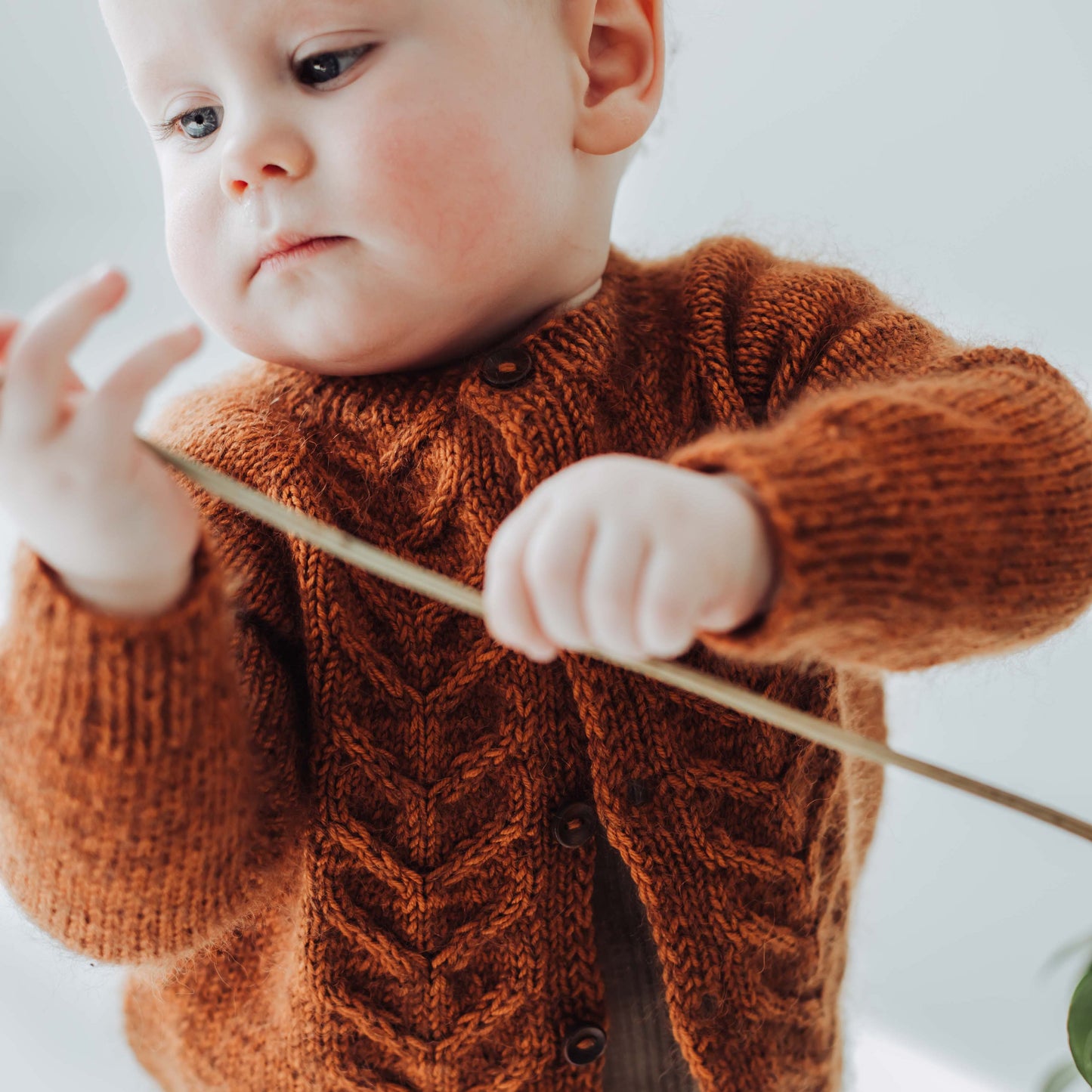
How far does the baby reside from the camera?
2.09ft

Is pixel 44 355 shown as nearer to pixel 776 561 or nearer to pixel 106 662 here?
pixel 106 662

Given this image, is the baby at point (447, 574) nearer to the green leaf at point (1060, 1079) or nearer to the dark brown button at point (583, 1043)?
the dark brown button at point (583, 1043)

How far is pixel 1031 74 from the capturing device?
1213mm

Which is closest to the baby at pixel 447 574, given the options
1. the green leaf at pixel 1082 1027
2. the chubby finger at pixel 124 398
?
the chubby finger at pixel 124 398

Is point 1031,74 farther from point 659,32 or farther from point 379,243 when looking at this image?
point 379,243

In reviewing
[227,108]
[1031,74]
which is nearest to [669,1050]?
[227,108]

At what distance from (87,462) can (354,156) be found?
25cm

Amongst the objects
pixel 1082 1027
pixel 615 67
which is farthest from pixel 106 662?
pixel 1082 1027

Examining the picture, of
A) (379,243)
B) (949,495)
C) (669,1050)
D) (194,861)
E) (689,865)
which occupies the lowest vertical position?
(669,1050)

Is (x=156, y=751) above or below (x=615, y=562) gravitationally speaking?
below

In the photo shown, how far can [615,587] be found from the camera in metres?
0.54

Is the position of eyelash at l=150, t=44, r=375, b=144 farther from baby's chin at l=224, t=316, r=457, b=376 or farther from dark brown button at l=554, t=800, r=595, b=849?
dark brown button at l=554, t=800, r=595, b=849

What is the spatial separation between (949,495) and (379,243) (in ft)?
1.21

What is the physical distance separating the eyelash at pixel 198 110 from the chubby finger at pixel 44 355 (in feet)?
0.70
